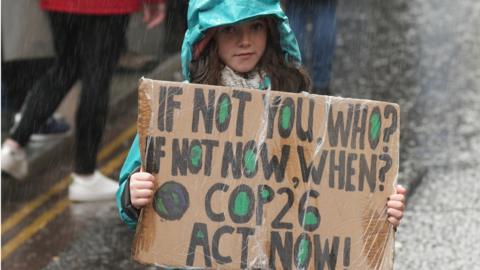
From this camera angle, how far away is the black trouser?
6277mm

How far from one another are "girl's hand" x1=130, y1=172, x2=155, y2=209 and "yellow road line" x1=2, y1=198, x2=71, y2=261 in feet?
8.86

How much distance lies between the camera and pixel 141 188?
3.21 meters

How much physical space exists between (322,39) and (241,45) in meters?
3.40

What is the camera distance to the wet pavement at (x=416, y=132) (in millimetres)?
5789

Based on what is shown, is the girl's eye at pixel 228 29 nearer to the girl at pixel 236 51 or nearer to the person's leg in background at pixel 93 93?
the girl at pixel 236 51

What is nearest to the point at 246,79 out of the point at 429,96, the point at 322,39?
the point at 322,39

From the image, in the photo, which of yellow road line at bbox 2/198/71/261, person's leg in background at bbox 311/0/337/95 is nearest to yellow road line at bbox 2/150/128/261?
yellow road line at bbox 2/198/71/261

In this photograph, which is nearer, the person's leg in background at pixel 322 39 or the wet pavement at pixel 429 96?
the wet pavement at pixel 429 96

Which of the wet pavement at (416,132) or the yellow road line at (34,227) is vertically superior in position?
the wet pavement at (416,132)

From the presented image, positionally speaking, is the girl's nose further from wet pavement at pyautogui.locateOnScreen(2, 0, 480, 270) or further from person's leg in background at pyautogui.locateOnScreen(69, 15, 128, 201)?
person's leg in background at pyautogui.locateOnScreen(69, 15, 128, 201)

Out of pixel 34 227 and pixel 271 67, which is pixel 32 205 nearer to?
pixel 34 227

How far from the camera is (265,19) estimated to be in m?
3.60

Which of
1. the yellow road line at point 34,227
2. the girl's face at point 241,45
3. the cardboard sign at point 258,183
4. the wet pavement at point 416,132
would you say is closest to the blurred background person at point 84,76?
the yellow road line at point 34,227

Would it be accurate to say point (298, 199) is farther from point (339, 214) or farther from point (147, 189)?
point (147, 189)
